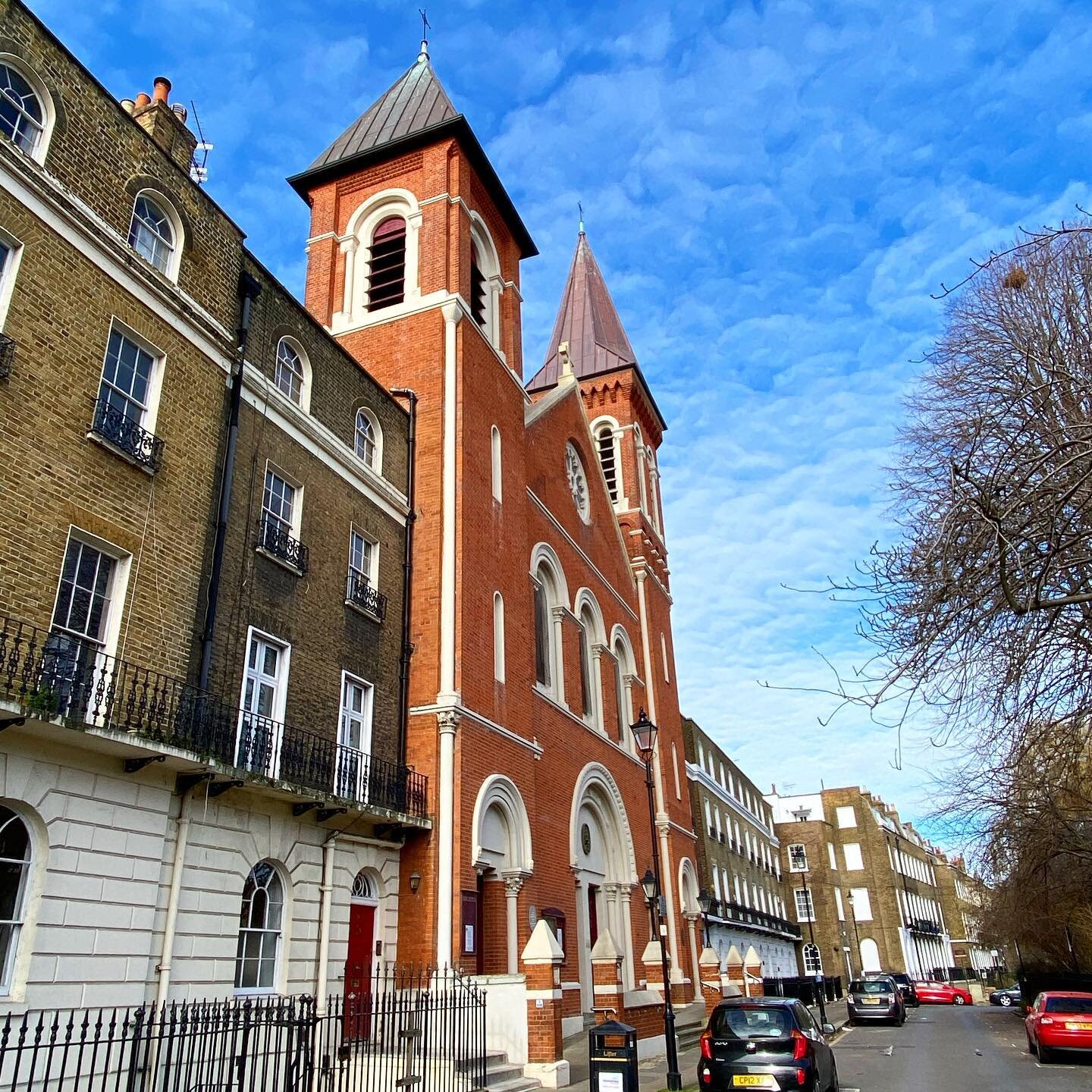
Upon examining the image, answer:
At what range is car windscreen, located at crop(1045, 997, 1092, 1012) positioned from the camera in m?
18.4

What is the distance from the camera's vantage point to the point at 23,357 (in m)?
9.70

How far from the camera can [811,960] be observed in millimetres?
58469

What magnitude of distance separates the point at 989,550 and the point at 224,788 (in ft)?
28.6

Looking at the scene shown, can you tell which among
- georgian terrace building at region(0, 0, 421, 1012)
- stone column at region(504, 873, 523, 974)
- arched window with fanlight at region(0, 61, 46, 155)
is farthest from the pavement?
arched window with fanlight at region(0, 61, 46, 155)

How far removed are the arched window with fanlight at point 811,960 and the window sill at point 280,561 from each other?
54188 mm

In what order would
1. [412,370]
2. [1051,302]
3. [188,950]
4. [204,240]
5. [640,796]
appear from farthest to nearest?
[640,796], [412,370], [204,240], [188,950], [1051,302]

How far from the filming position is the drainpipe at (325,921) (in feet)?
40.2

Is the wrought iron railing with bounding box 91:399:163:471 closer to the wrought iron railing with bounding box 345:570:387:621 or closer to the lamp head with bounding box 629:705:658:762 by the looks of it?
the wrought iron railing with bounding box 345:570:387:621

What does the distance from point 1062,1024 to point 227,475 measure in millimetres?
18501

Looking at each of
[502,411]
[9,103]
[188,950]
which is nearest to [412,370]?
[502,411]

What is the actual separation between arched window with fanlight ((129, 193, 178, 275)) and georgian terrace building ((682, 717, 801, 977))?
28479 mm

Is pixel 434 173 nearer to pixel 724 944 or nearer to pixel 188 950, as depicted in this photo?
pixel 188 950

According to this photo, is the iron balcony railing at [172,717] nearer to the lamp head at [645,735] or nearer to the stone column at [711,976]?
the lamp head at [645,735]

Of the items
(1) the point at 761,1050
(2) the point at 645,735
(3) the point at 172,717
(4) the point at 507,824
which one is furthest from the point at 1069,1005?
(3) the point at 172,717
